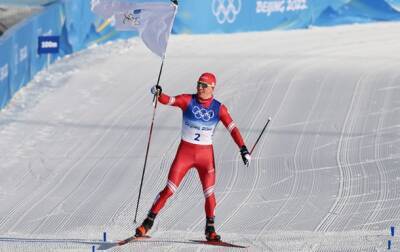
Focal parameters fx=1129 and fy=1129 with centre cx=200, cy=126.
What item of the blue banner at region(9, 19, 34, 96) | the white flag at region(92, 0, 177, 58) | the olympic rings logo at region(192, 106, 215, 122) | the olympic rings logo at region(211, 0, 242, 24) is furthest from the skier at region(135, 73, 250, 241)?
the olympic rings logo at region(211, 0, 242, 24)

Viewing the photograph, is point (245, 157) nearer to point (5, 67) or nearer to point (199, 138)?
point (199, 138)

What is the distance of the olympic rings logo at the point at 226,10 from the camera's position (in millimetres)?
24016

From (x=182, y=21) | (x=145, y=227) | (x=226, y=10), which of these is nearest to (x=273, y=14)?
(x=226, y=10)

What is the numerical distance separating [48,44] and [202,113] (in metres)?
9.29

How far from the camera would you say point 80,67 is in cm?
2130

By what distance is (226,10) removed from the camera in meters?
24.2

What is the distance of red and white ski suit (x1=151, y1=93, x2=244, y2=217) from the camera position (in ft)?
39.0

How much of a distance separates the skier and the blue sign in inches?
352

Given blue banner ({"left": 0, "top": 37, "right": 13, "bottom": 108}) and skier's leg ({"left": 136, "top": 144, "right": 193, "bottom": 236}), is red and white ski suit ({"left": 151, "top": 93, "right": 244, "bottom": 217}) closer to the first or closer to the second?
skier's leg ({"left": 136, "top": 144, "right": 193, "bottom": 236})

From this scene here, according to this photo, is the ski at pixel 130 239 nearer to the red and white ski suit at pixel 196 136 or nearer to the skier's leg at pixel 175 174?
the skier's leg at pixel 175 174

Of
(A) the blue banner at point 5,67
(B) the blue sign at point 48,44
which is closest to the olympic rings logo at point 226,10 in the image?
(B) the blue sign at point 48,44

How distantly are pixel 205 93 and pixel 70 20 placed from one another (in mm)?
10245

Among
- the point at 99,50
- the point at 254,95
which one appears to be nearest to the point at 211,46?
the point at 99,50

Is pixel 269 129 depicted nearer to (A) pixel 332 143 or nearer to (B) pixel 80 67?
(A) pixel 332 143
